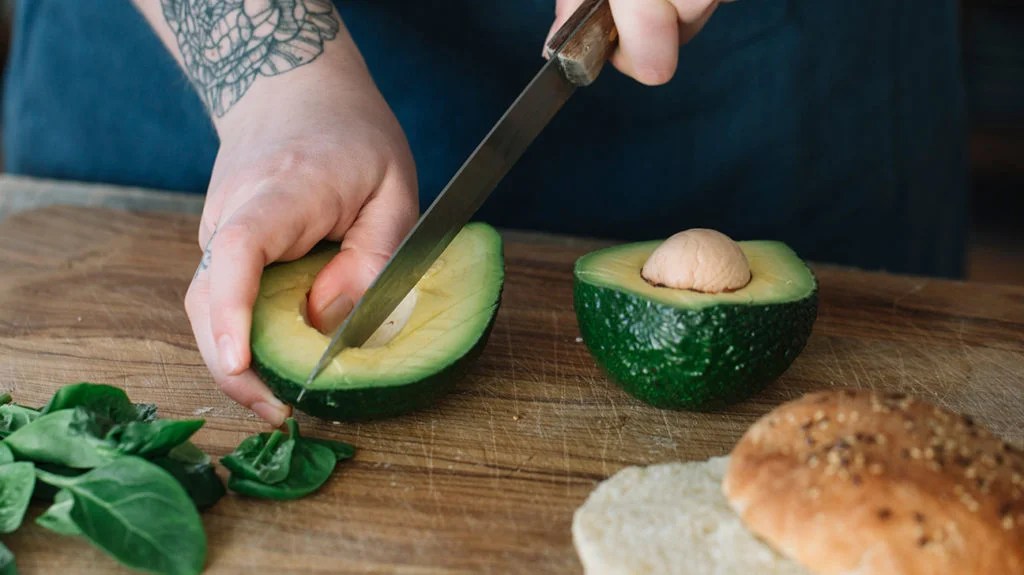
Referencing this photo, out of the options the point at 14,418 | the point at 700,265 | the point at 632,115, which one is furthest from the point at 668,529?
the point at 632,115

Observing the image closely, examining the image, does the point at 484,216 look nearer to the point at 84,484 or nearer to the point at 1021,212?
the point at 84,484

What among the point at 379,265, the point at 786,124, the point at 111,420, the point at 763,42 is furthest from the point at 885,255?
the point at 111,420

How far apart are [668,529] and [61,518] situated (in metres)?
0.66

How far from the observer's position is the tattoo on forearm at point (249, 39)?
182cm

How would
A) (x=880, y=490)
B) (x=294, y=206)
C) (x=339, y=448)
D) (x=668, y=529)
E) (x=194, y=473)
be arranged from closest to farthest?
(x=880, y=490) → (x=668, y=529) → (x=194, y=473) → (x=339, y=448) → (x=294, y=206)

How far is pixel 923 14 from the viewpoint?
244 centimetres

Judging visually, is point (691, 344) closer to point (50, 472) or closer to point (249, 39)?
point (50, 472)

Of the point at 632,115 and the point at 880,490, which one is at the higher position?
the point at 880,490

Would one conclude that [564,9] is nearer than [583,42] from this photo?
No

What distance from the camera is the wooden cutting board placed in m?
1.25

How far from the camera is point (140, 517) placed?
1169 mm

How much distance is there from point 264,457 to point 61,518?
244 mm

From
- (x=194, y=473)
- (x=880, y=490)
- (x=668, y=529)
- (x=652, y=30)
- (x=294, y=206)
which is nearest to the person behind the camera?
(x=880, y=490)

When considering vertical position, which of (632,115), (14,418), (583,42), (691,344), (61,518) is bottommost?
(14,418)
